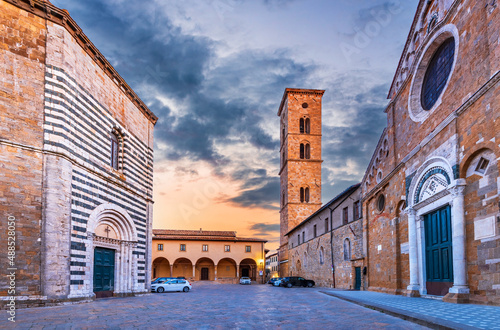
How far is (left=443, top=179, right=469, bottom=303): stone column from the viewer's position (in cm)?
1236

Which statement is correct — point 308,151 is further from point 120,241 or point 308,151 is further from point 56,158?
point 56,158

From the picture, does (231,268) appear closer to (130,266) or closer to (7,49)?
(130,266)

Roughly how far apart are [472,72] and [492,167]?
3.06 m

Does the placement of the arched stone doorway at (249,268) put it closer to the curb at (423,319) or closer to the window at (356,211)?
the window at (356,211)

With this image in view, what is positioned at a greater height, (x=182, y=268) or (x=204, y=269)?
(x=182, y=268)

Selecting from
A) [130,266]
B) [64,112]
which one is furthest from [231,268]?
[64,112]

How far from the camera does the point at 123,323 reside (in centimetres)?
952

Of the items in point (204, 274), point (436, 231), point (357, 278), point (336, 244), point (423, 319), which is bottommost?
point (204, 274)

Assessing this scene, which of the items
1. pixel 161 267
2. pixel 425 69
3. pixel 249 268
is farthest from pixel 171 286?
pixel 249 268

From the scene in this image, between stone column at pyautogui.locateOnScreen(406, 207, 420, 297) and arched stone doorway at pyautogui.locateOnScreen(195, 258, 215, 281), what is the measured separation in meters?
44.1

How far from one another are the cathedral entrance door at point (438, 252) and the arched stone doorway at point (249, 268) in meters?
44.5

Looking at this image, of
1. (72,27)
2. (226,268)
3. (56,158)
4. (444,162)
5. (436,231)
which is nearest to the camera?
(444,162)

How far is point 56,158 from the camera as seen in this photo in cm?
1552

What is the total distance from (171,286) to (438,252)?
2107cm
